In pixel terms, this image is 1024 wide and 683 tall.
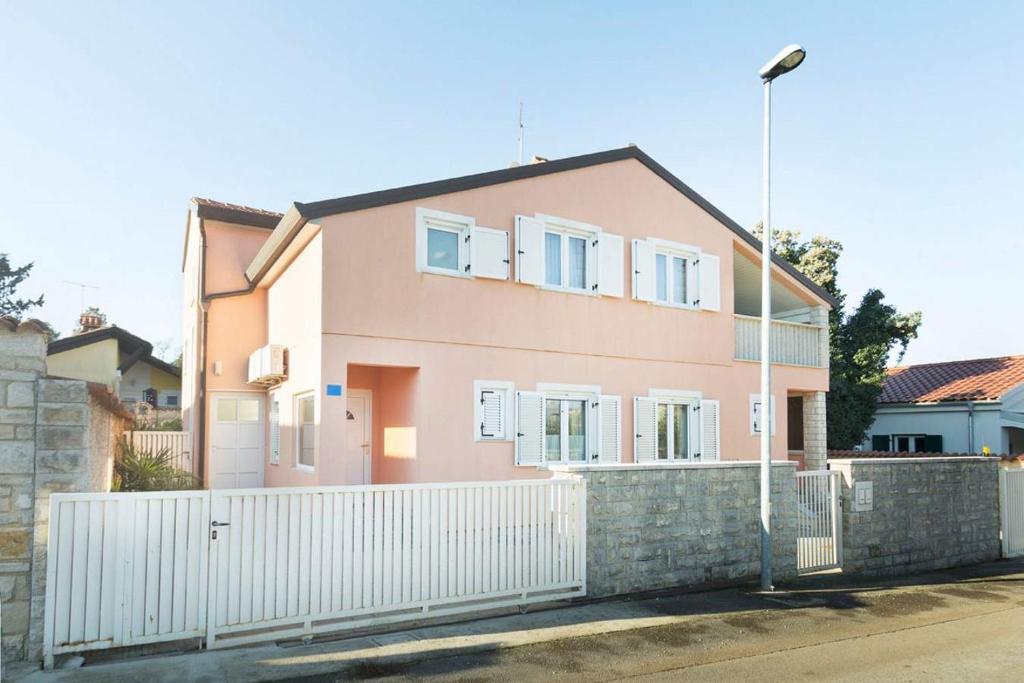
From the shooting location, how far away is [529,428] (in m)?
12.7

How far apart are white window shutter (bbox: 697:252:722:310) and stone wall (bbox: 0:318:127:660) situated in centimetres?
1195

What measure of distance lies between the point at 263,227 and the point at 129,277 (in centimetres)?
1763

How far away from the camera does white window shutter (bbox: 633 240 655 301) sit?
14320 millimetres

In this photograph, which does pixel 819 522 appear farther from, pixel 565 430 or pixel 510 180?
pixel 510 180

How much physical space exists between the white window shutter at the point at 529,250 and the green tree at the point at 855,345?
12.7 meters

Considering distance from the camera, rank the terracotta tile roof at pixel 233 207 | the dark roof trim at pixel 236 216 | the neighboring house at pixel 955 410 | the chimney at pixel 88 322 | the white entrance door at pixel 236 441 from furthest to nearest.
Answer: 1. the chimney at pixel 88 322
2. the neighboring house at pixel 955 410
3. the terracotta tile roof at pixel 233 207
4. the dark roof trim at pixel 236 216
5. the white entrance door at pixel 236 441

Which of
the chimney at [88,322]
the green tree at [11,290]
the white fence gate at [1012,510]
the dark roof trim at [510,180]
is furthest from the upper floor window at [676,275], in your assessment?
the green tree at [11,290]

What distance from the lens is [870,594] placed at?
31.5 ft

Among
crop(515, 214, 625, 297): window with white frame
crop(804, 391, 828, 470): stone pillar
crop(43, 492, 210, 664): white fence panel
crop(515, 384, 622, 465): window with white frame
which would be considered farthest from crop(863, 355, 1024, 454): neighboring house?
crop(43, 492, 210, 664): white fence panel

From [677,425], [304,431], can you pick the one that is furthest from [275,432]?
[677,425]

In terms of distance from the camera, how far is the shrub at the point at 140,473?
36.4 ft

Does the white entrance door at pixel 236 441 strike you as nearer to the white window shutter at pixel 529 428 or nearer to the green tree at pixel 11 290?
the white window shutter at pixel 529 428

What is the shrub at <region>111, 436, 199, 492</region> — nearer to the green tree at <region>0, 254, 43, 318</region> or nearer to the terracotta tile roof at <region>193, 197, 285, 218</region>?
the terracotta tile roof at <region>193, 197, 285, 218</region>

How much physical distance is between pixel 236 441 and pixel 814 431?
41.9ft
